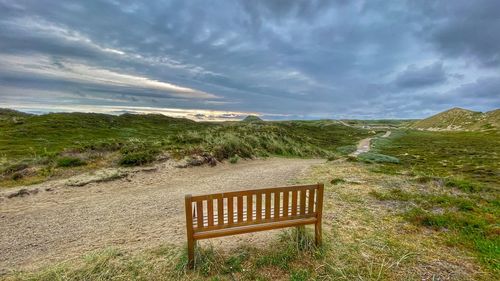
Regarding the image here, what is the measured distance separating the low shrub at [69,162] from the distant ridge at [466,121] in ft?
318

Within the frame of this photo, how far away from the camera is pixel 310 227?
5711 millimetres

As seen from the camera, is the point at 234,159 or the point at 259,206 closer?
the point at 259,206

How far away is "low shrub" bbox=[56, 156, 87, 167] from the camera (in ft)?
39.1

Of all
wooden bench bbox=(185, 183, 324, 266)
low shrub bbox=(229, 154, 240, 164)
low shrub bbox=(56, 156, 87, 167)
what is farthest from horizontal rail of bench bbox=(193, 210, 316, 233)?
low shrub bbox=(56, 156, 87, 167)

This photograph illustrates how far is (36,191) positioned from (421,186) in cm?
1501

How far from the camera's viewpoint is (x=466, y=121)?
95.2m

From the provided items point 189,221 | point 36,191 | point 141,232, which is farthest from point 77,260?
point 36,191

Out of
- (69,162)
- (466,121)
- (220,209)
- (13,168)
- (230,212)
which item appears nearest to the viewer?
(220,209)

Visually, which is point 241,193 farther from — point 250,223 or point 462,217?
point 462,217

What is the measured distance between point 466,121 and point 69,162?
124947 millimetres

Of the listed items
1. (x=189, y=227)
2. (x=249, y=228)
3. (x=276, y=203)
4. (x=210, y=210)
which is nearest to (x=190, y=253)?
(x=189, y=227)

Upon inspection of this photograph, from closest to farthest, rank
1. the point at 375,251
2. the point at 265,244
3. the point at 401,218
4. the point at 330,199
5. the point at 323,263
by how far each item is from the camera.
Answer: the point at 323,263 < the point at 375,251 < the point at 265,244 < the point at 401,218 < the point at 330,199

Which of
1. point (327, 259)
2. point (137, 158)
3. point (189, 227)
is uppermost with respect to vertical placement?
point (189, 227)

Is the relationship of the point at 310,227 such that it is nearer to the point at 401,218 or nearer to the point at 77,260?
the point at 401,218
